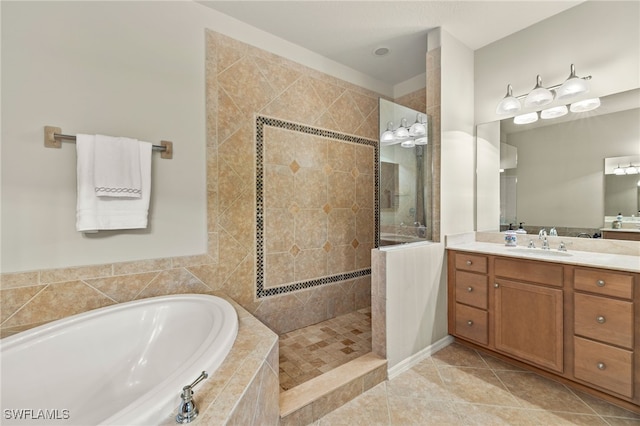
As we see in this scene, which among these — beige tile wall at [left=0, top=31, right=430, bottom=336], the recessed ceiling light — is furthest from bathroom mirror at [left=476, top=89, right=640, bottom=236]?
beige tile wall at [left=0, top=31, right=430, bottom=336]

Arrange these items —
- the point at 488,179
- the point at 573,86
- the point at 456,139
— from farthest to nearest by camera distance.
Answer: the point at 488,179 → the point at 456,139 → the point at 573,86

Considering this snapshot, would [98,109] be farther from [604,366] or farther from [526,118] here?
[604,366]

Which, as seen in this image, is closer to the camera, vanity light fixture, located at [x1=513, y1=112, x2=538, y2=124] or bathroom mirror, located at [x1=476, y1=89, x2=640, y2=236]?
bathroom mirror, located at [x1=476, y1=89, x2=640, y2=236]

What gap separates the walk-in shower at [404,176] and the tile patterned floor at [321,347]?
3.09 feet

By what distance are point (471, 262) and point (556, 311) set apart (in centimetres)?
58

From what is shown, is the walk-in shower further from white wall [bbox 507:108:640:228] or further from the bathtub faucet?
the bathtub faucet

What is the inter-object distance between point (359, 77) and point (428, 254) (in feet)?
6.88

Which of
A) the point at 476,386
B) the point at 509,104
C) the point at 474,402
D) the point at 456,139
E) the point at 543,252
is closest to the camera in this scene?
the point at 474,402

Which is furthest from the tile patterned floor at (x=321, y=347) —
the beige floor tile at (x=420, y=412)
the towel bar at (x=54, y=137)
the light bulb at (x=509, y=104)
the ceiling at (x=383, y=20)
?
the ceiling at (x=383, y=20)

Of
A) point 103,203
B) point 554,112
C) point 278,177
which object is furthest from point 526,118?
point 103,203

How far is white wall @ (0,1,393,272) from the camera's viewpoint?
1.44 m

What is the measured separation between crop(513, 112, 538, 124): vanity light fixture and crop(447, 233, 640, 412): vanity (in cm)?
103

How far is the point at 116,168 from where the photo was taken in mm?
1628

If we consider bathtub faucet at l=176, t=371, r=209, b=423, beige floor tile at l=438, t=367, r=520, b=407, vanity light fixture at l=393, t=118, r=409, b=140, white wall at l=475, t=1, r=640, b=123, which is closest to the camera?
bathtub faucet at l=176, t=371, r=209, b=423
